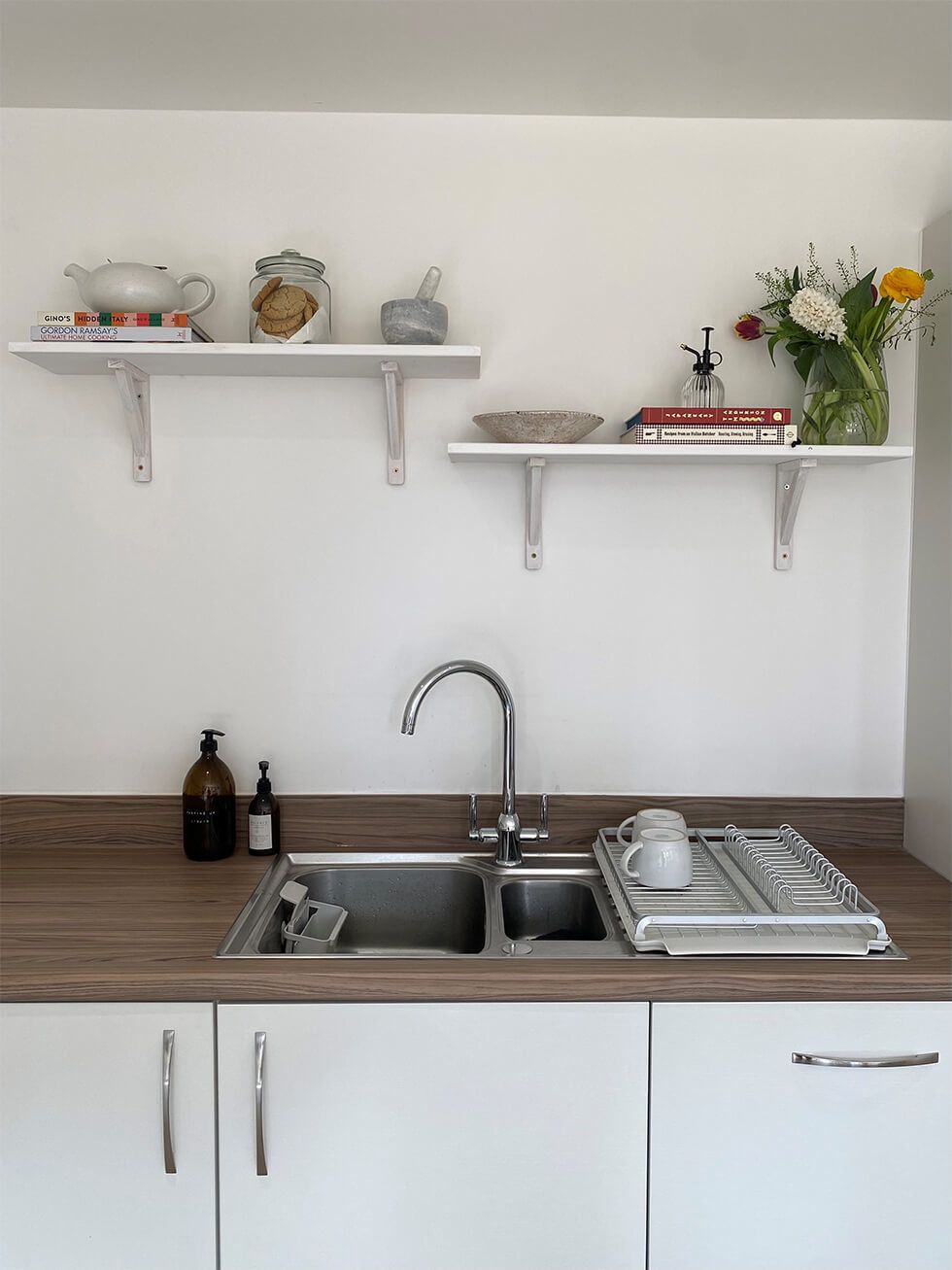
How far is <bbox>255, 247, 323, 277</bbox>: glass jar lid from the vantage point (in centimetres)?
185

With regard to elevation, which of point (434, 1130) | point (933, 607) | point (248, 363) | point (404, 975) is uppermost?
point (248, 363)

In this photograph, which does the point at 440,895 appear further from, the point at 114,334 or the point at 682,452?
the point at 114,334

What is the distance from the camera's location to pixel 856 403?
186 cm

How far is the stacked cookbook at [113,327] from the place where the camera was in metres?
1.77

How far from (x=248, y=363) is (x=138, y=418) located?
0.28 metres

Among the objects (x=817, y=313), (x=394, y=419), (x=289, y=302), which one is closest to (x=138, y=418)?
(x=289, y=302)

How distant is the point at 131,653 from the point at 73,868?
0.44 m

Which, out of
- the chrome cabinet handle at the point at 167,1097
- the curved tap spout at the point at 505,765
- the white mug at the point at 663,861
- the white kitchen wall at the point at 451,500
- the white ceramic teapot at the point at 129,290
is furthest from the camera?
the white kitchen wall at the point at 451,500

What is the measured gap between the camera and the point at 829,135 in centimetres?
200

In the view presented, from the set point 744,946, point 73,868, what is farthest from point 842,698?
point 73,868

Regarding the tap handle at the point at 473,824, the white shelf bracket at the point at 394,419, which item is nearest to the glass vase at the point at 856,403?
the white shelf bracket at the point at 394,419

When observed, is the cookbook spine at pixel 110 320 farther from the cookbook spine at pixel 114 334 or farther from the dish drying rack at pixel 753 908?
the dish drying rack at pixel 753 908

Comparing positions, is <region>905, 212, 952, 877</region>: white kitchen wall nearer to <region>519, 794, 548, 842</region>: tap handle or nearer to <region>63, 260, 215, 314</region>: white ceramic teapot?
<region>519, 794, 548, 842</region>: tap handle

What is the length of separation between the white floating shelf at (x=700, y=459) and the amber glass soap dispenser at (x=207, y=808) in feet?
2.48
